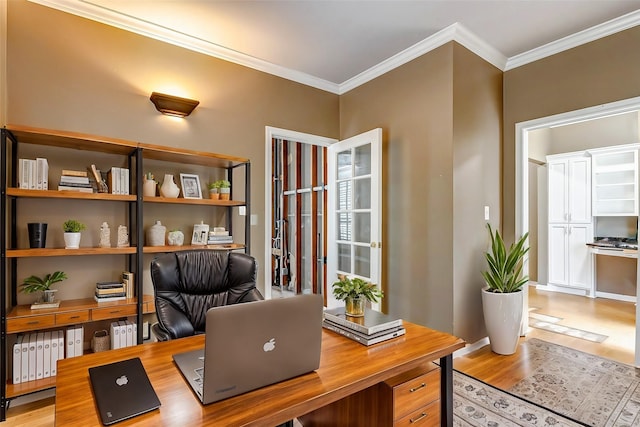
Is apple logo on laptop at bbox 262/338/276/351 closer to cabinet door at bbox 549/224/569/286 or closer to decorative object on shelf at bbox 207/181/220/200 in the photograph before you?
decorative object on shelf at bbox 207/181/220/200

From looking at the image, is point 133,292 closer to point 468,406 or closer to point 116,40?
point 116,40

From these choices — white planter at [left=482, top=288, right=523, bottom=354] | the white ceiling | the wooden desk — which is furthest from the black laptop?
white planter at [left=482, top=288, right=523, bottom=354]

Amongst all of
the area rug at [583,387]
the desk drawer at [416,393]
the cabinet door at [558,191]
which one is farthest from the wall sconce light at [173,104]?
the cabinet door at [558,191]

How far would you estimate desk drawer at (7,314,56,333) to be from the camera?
208 cm

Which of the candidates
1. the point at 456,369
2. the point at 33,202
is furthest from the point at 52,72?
the point at 456,369

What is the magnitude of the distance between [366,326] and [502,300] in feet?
6.68

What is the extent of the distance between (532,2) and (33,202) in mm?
3898

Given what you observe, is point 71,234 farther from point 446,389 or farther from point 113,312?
point 446,389

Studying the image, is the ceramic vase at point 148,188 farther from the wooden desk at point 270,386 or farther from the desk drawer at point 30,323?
the wooden desk at point 270,386

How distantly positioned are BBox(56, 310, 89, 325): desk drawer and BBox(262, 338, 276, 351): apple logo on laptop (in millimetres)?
1894

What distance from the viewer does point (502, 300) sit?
2.93 meters

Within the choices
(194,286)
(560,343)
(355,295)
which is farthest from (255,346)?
(560,343)

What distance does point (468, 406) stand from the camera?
2180 millimetres

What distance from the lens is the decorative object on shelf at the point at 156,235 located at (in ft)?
8.90
